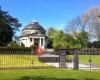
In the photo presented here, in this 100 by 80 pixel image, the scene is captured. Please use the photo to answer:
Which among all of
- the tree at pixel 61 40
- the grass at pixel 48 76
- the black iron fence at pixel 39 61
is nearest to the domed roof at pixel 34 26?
the tree at pixel 61 40

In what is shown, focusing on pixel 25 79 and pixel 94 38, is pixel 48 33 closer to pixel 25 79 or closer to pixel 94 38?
pixel 94 38

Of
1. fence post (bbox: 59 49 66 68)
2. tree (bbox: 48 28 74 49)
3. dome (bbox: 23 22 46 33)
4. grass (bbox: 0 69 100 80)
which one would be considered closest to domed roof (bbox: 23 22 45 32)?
dome (bbox: 23 22 46 33)

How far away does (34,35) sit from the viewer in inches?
4532

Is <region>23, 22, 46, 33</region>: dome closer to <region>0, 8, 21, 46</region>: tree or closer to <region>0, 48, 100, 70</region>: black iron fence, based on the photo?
<region>0, 8, 21, 46</region>: tree

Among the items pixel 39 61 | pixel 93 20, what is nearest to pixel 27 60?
pixel 39 61

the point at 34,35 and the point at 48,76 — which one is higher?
the point at 34,35

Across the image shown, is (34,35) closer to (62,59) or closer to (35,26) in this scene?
(35,26)

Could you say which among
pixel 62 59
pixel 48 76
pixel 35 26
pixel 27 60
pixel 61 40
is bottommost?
pixel 48 76

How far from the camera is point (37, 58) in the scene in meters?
37.1

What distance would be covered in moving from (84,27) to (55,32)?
10.3m

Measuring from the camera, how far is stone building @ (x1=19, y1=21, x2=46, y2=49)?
114 m

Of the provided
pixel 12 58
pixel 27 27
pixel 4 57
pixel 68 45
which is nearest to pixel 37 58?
pixel 12 58

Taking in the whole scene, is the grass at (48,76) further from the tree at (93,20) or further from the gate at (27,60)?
the tree at (93,20)

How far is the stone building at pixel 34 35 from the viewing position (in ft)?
373
